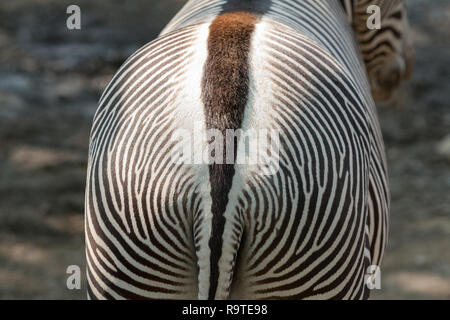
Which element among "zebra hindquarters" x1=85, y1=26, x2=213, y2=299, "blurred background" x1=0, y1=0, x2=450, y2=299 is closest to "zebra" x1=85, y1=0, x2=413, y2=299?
"zebra hindquarters" x1=85, y1=26, x2=213, y2=299

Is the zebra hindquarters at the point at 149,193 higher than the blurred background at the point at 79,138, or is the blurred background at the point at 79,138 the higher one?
the blurred background at the point at 79,138

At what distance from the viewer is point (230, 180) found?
82.8 inches

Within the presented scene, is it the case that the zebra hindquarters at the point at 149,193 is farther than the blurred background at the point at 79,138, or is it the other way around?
the blurred background at the point at 79,138

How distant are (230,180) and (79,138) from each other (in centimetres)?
472

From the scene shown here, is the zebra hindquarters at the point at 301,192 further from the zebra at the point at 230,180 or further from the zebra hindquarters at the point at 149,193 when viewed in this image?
the zebra hindquarters at the point at 149,193

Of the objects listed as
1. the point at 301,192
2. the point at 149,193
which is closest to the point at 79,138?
the point at 149,193

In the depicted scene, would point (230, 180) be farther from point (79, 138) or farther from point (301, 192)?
point (79, 138)

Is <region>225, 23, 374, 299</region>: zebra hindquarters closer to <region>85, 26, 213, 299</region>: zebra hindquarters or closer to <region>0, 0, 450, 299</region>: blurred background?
<region>85, 26, 213, 299</region>: zebra hindquarters

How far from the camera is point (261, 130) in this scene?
2160 millimetres

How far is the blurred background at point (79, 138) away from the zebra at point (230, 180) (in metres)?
2.79

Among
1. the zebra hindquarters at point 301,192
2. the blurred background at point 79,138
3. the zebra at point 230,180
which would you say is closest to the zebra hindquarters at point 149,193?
the zebra at point 230,180

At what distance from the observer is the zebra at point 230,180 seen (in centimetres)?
213

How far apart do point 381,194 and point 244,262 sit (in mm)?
808

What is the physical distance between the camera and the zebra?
6.98 ft
